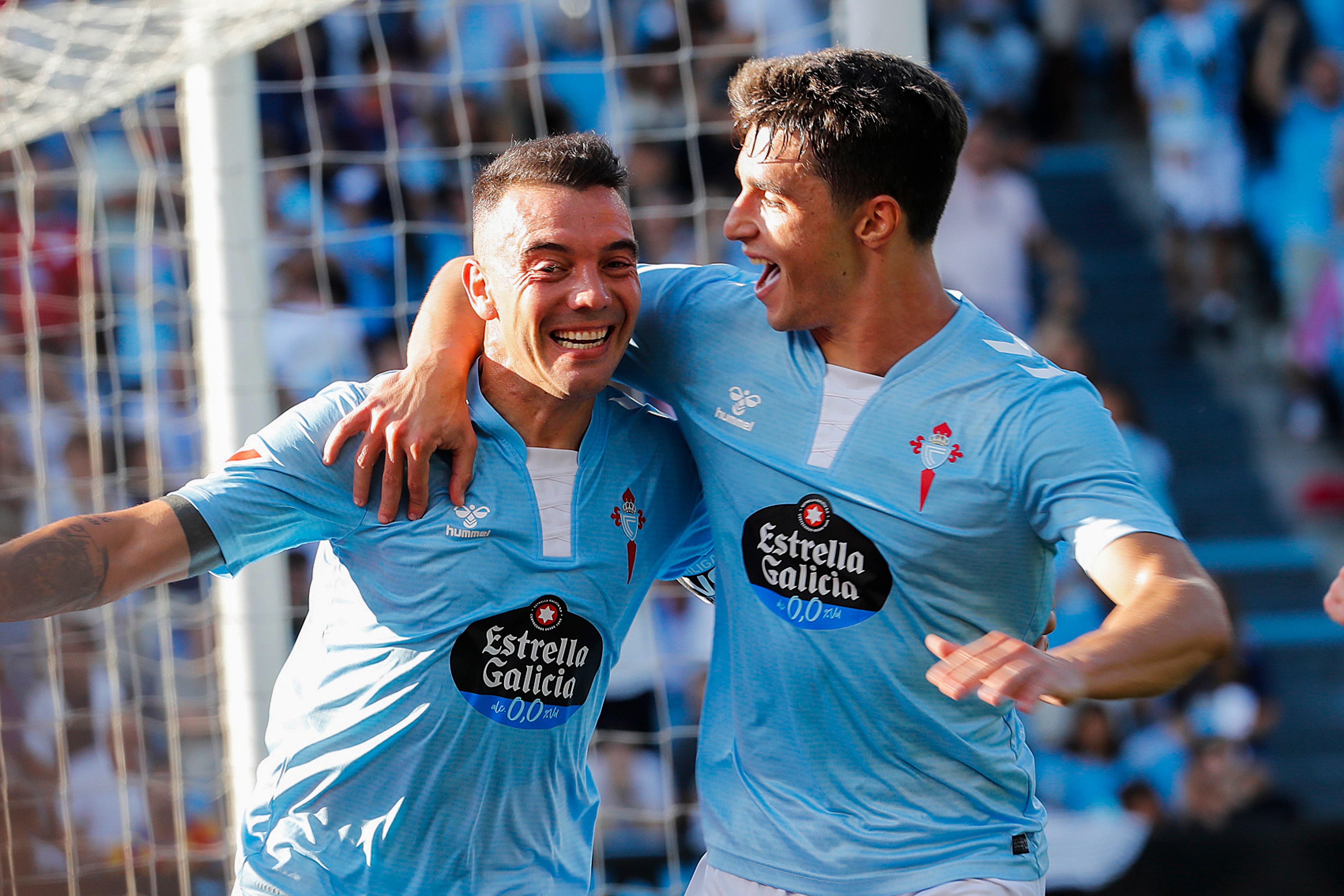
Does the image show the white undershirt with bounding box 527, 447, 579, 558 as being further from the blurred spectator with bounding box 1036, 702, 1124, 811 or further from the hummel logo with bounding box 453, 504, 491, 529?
the blurred spectator with bounding box 1036, 702, 1124, 811

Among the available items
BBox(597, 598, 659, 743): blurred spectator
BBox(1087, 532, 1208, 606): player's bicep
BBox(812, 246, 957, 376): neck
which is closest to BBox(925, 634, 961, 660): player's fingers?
BBox(1087, 532, 1208, 606): player's bicep

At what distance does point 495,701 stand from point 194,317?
218 cm

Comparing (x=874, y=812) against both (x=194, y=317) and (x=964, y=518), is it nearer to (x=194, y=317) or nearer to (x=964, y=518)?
(x=964, y=518)

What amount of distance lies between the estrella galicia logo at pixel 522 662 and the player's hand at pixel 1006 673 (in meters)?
0.86

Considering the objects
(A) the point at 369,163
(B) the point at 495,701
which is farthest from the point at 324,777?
(A) the point at 369,163

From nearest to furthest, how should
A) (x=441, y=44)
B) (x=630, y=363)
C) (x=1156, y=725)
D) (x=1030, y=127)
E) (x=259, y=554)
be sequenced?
(x=259, y=554), (x=630, y=363), (x=1156, y=725), (x=441, y=44), (x=1030, y=127)

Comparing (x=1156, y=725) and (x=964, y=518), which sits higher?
(x=964, y=518)

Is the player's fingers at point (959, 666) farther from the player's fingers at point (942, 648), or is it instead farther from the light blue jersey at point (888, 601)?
the light blue jersey at point (888, 601)

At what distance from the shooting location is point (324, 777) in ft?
8.50

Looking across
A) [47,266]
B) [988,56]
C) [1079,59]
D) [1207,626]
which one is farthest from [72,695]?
[1079,59]

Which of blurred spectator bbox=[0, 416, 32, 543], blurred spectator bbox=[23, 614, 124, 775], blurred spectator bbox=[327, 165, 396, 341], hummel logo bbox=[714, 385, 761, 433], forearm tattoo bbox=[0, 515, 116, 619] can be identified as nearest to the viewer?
forearm tattoo bbox=[0, 515, 116, 619]

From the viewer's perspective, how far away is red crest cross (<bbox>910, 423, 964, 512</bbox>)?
2352 millimetres

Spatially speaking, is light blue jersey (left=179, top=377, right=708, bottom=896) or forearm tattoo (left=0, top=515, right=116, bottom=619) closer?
forearm tattoo (left=0, top=515, right=116, bottom=619)

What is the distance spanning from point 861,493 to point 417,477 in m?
0.80
